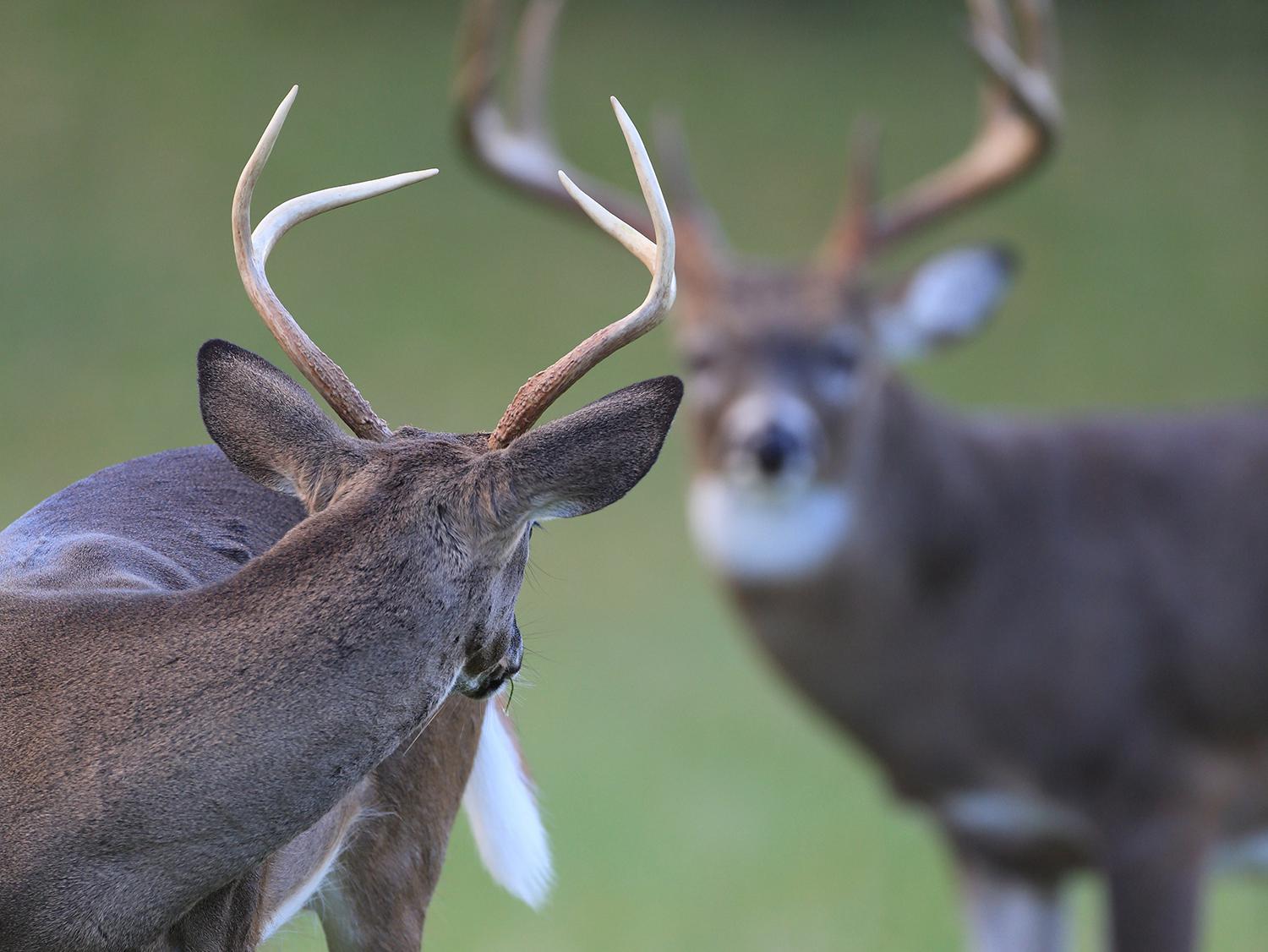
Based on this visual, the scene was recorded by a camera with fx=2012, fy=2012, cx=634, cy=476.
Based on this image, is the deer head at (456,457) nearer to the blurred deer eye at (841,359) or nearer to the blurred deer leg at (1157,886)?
the blurred deer eye at (841,359)

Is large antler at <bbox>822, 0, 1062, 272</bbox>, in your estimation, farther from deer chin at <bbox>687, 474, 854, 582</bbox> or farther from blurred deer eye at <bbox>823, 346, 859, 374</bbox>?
deer chin at <bbox>687, 474, 854, 582</bbox>

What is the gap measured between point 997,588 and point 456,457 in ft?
7.78

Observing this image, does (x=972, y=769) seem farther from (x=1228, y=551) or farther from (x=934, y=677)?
(x=1228, y=551)

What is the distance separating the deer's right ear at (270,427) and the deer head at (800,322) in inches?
77.3

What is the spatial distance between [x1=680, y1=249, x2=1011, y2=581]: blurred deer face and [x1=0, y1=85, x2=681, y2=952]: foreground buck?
1.91 metres

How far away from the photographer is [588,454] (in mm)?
1283

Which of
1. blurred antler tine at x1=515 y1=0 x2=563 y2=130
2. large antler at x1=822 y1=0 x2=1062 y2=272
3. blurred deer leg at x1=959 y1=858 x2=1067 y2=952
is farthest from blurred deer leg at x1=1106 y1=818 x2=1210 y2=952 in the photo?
blurred antler tine at x1=515 y1=0 x2=563 y2=130

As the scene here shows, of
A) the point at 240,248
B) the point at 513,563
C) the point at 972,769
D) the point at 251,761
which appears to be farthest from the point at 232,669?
the point at 972,769

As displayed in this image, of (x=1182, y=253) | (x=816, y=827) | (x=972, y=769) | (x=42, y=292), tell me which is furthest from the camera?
(x=1182, y=253)

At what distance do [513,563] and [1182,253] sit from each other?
882 centimetres

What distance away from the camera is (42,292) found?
854cm

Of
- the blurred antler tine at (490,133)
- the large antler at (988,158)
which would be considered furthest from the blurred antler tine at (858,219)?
the blurred antler tine at (490,133)

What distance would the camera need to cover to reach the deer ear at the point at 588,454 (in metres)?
1.28

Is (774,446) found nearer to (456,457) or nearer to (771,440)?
(771,440)
